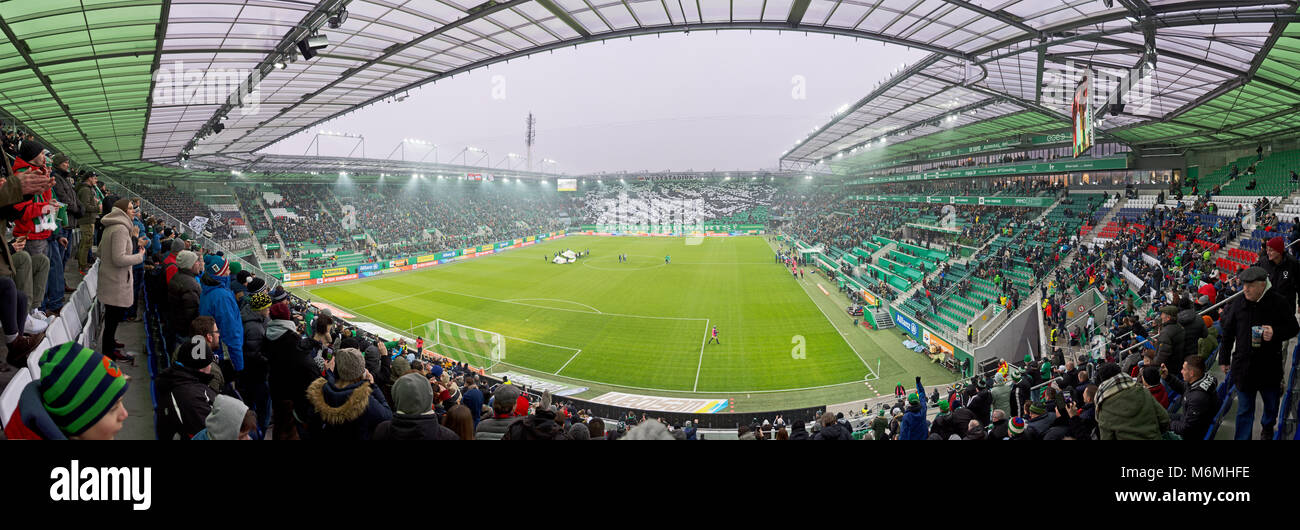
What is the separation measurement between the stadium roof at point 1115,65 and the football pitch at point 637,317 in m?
12.3

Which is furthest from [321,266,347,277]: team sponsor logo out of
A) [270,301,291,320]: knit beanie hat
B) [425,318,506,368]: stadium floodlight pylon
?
[270,301,291,320]: knit beanie hat

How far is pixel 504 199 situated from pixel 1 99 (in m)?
67.9

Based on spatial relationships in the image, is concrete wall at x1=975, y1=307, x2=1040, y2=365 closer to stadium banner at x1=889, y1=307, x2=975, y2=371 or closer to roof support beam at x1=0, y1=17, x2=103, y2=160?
stadium banner at x1=889, y1=307, x2=975, y2=371

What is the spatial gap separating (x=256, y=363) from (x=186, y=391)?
1.77 meters

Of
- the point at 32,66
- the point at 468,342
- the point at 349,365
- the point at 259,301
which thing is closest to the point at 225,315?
the point at 259,301

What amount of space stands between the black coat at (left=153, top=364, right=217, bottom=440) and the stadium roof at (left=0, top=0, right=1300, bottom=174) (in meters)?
10.5

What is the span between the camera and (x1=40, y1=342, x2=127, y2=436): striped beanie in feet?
7.14

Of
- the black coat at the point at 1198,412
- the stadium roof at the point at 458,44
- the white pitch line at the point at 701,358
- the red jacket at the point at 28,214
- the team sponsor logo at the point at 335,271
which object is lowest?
the white pitch line at the point at 701,358

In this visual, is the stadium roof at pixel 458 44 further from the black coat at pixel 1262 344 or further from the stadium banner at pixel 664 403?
the stadium banner at pixel 664 403

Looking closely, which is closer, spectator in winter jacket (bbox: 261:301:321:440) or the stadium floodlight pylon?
spectator in winter jacket (bbox: 261:301:321:440)

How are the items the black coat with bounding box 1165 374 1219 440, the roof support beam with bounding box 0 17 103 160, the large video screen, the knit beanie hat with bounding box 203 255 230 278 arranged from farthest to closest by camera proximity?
the large video screen
the roof support beam with bounding box 0 17 103 160
the knit beanie hat with bounding box 203 255 230 278
the black coat with bounding box 1165 374 1219 440

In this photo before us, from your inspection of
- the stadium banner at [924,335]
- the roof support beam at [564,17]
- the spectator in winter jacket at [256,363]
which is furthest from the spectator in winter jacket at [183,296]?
the stadium banner at [924,335]

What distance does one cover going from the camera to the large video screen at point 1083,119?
15.7 meters

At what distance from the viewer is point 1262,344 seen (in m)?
4.53
